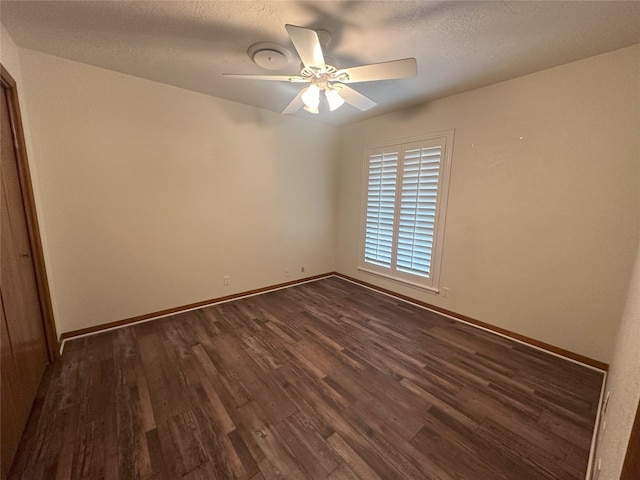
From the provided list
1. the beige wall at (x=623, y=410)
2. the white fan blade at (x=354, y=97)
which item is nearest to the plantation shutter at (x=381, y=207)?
the white fan blade at (x=354, y=97)

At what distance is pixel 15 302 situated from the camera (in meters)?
1.53

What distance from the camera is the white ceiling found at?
4.96 feet

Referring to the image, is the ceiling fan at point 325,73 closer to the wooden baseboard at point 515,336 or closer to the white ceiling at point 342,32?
the white ceiling at point 342,32

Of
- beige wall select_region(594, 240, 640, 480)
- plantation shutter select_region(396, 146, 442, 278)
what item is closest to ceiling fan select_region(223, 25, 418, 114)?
plantation shutter select_region(396, 146, 442, 278)

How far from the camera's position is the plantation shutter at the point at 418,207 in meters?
2.99

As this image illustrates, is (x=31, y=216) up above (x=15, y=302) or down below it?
above

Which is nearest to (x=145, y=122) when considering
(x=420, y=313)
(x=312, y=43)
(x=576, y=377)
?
(x=312, y=43)

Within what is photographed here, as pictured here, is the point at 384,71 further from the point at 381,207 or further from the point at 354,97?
the point at 381,207

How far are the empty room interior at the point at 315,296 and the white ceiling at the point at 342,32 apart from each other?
0.8 inches

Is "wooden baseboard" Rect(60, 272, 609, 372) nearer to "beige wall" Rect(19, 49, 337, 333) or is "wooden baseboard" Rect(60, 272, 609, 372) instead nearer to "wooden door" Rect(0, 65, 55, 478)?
"beige wall" Rect(19, 49, 337, 333)

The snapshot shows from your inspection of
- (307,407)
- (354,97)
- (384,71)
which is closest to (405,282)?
(307,407)

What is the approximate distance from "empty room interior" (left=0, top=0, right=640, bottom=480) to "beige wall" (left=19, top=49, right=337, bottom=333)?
2 cm

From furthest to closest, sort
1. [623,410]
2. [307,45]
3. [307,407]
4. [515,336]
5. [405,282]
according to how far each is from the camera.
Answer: [405,282], [515,336], [307,407], [307,45], [623,410]

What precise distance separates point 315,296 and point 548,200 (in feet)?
8.91
